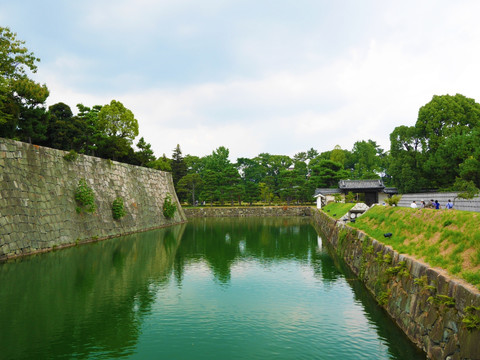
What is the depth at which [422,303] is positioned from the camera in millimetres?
7609

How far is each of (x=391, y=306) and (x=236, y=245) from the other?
16.1m

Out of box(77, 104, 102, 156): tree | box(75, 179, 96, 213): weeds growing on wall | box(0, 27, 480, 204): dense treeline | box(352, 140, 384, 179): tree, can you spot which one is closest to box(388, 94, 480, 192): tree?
box(0, 27, 480, 204): dense treeline

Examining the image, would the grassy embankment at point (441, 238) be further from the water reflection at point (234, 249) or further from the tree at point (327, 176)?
the tree at point (327, 176)

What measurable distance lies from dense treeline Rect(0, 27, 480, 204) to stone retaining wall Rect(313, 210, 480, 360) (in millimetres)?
15170

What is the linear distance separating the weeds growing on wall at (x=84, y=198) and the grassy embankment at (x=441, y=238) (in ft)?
63.4

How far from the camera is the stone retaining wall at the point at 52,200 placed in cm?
1742

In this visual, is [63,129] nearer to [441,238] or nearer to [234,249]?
[234,249]

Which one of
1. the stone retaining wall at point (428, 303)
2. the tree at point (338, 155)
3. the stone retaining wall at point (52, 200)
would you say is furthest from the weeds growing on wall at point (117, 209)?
the tree at point (338, 155)

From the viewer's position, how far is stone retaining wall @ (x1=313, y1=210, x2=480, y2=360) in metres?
5.79

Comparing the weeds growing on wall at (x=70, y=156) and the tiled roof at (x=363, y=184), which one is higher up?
the weeds growing on wall at (x=70, y=156)

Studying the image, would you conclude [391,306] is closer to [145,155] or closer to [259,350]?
[259,350]

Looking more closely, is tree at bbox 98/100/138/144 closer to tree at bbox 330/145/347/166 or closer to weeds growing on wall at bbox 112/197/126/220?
weeds growing on wall at bbox 112/197/126/220

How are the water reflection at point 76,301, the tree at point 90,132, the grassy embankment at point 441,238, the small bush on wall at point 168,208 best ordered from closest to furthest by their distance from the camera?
1. the grassy embankment at point 441,238
2. the water reflection at point 76,301
3. the tree at point 90,132
4. the small bush on wall at point 168,208

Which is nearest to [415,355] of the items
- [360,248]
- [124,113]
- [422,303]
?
[422,303]
